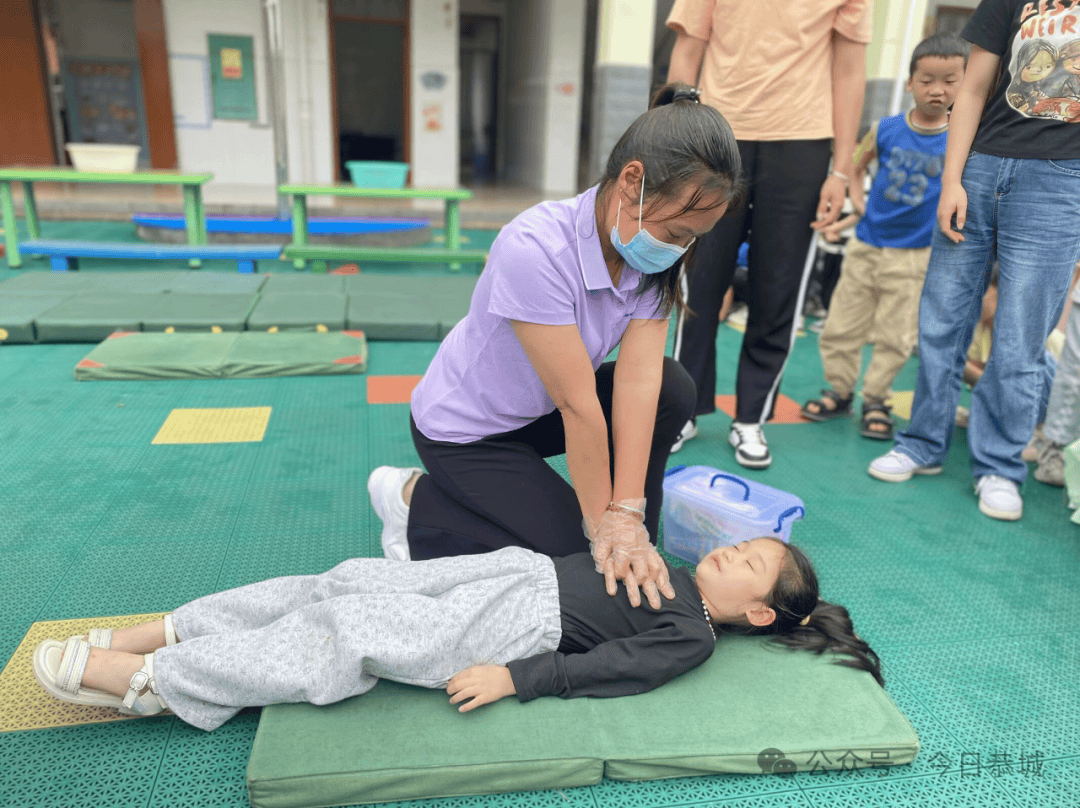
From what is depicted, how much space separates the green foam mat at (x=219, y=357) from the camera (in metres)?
2.96

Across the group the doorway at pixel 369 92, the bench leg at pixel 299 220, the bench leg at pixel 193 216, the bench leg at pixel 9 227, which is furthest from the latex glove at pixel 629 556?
the doorway at pixel 369 92

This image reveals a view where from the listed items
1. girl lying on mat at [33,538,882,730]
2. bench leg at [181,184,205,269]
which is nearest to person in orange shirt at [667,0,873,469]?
girl lying on mat at [33,538,882,730]

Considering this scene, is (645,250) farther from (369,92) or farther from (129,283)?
(369,92)

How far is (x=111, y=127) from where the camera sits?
10.6 meters

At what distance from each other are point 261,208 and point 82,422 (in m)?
4.95

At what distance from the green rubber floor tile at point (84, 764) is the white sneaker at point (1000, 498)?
2169 millimetres

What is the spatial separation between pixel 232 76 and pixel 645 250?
29.3ft

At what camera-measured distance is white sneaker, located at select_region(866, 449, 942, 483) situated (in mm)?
2443

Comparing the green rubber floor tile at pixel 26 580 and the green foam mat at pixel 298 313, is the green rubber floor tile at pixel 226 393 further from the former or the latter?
the green rubber floor tile at pixel 26 580

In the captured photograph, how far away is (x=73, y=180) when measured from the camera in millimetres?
4773

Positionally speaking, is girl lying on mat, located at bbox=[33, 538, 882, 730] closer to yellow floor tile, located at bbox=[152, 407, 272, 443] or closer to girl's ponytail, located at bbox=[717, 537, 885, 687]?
girl's ponytail, located at bbox=[717, 537, 885, 687]

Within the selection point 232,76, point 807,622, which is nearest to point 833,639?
point 807,622

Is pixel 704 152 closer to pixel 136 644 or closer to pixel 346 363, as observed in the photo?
pixel 136 644

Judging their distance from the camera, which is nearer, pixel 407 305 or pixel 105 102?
pixel 407 305
